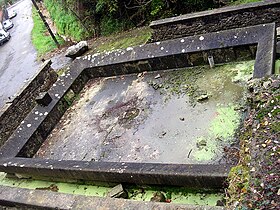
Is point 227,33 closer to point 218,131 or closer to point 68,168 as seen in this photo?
point 218,131

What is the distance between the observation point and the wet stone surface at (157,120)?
198 inches

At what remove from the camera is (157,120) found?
230 inches

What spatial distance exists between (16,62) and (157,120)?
20143mm

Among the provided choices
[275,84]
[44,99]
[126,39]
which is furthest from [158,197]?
[126,39]

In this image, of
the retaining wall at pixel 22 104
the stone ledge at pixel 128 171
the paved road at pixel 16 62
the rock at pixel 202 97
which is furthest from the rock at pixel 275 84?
the paved road at pixel 16 62

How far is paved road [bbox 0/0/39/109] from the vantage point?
750 inches

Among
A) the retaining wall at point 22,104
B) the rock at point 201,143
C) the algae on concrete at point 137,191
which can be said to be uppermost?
the retaining wall at point 22,104

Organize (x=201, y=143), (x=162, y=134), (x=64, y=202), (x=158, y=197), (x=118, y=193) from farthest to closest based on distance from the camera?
(x=162, y=134)
(x=201, y=143)
(x=118, y=193)
(x=64, y=202)
(x=158, y=197)

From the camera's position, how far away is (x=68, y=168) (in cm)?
532

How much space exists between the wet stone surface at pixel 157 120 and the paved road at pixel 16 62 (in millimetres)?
8080

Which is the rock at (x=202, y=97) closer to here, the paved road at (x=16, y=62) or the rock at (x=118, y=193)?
the rock at (x=118, y=193)

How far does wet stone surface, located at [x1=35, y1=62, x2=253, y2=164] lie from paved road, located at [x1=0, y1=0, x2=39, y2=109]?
8080 mm

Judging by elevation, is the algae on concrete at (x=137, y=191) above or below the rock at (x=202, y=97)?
below

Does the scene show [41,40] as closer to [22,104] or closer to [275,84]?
[22,104]
